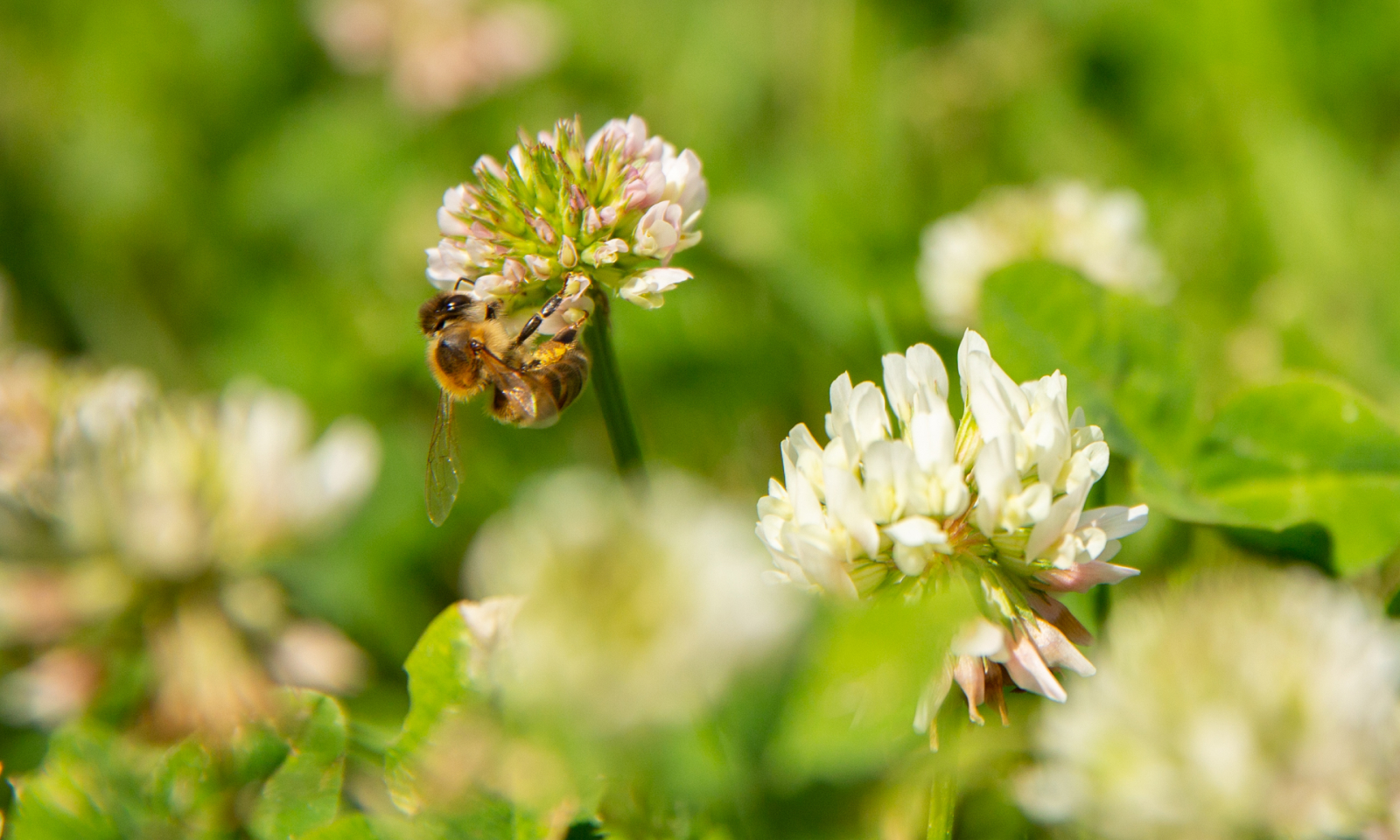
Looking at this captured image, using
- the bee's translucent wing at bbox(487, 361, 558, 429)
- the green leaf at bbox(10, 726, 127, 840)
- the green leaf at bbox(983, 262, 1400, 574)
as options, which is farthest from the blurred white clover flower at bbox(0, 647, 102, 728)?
the green leaf at bbox(983, 262, 1400, 574)

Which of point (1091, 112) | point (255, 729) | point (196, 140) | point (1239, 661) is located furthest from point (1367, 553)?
point (196, 140)

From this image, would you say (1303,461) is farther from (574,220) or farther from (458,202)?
(458,202)

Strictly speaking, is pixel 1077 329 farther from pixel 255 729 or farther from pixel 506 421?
pixel 255 729

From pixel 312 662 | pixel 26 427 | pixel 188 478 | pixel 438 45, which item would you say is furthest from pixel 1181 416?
pixel 438 45

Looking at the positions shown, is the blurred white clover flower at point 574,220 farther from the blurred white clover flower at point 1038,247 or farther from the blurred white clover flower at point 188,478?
the blurred white clover flower at point 1038,247

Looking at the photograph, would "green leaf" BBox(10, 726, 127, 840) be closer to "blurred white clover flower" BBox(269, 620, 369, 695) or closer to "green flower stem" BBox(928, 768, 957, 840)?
"blurred white clover flower" BBox(269, 620, 369, 695)

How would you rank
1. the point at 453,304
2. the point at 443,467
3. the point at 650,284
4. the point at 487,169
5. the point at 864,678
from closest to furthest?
the point at 864,678 < the point at 650,284 < the point at 487,169 < the point at 443,467 < the point at 453,304
